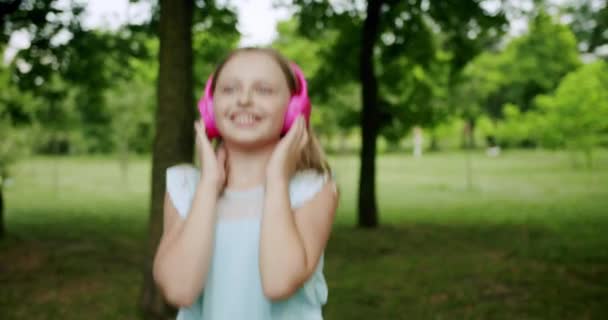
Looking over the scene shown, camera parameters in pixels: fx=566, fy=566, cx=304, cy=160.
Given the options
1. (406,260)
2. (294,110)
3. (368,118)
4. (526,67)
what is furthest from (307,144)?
(526,67)

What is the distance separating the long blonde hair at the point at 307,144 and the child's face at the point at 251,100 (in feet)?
0.07

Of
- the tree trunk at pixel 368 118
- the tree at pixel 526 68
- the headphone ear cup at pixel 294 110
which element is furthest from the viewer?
the tree at pixel 526 68

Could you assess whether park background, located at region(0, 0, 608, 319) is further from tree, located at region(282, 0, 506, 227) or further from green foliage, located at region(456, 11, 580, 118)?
green foliage, located at region(456, 11, 580, 118)

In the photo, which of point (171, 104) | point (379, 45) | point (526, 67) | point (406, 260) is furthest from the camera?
point (526, 67)

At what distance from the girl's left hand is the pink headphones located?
0.13 feet

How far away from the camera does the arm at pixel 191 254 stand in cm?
148

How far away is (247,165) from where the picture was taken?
1686 millimetres

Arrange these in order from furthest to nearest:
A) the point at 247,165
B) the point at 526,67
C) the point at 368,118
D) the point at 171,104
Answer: the point at 526,67
the point at 368,118
the point at 171,104
the point at 247,165

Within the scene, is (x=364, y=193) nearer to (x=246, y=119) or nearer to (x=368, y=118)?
(x=368, y=118)

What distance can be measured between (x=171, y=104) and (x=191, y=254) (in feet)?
14.5

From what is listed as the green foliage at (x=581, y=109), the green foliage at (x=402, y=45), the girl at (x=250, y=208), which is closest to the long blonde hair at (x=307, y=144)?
the girl at (x=250, y=208)

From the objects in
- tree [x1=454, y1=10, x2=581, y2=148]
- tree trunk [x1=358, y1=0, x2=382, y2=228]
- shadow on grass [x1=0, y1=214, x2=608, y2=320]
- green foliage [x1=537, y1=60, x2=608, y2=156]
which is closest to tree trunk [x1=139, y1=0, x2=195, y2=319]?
shadow on grass [x1=0, y1=214, x2=608, y2=320]

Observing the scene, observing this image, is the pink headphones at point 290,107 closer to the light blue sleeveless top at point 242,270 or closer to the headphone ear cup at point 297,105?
the headphone ear cup at point 297,105

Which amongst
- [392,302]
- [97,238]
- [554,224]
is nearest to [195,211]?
[392,302]
